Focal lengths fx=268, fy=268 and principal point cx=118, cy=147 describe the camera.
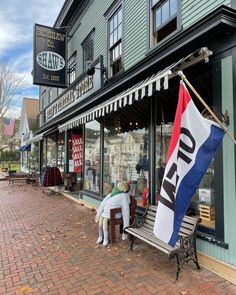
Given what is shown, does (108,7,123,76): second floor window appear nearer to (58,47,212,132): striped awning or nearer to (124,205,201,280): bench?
(58,47,212,132): striped awning

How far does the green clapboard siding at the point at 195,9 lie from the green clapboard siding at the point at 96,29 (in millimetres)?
3999

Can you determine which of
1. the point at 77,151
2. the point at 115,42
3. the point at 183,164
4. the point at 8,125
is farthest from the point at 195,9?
the point at 8,125

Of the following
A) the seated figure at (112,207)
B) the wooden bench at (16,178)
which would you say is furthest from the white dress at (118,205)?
the wooden bench at (16,178)

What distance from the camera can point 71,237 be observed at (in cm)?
594

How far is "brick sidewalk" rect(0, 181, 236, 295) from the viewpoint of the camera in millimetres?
3744

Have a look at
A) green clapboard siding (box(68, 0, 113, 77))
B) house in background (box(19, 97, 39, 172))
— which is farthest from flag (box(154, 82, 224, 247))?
house in background (box(19, 97, 39, 172))

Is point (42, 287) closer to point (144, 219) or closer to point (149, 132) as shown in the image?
point (144, 219)

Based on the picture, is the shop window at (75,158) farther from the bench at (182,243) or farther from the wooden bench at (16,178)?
the bench at (182,243)

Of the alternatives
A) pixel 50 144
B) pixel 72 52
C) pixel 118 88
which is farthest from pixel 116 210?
pixel 50 144

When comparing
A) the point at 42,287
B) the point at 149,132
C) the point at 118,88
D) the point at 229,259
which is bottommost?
the point at 42,287

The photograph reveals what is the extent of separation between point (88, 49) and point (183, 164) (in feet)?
29.0

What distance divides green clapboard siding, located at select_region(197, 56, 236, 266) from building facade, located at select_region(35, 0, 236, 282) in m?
0.01

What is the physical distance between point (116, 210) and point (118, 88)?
3137 mm

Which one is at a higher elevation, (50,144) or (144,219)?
(50,144)
